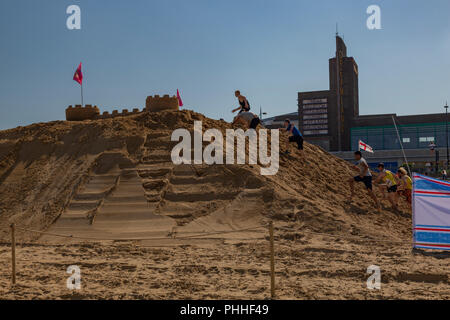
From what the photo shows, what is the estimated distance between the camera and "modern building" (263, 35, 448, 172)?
51219 mm

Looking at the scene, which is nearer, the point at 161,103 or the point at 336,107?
the point at 161,103

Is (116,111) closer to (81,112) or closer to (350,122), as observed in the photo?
(81,112)

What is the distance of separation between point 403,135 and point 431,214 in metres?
49.1

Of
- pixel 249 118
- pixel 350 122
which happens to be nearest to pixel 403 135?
pixel 350 122

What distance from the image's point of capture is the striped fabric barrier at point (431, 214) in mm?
6965

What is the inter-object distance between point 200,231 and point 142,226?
1.31m

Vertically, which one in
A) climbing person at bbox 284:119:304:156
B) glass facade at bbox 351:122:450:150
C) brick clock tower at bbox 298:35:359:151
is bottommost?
climbing person at bbox 284:119:304:156

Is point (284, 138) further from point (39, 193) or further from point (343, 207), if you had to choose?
point (39, 193)

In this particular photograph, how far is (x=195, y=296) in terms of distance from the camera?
17.1 ft

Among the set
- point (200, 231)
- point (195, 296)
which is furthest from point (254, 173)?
point (195, 296)

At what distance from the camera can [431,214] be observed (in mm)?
7082

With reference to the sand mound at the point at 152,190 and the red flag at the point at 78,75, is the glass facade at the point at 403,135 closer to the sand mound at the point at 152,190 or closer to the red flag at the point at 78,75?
the red flag at the point at 78,75

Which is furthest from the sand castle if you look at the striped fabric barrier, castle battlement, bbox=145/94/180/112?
the striped fabric barrier

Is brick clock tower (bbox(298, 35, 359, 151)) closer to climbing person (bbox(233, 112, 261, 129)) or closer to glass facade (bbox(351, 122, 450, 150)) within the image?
glass facade (bbox(351, 122, 450, 150))
